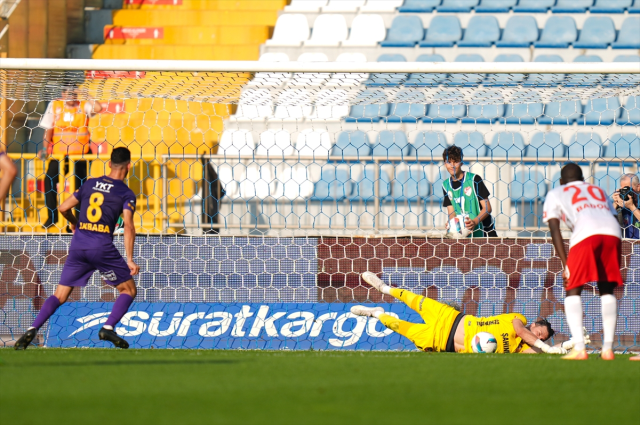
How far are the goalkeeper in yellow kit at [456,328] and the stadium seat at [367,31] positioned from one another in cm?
697

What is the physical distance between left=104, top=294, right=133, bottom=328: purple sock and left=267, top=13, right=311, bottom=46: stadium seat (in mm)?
8097

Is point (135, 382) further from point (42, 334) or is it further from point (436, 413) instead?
point (42, 334)

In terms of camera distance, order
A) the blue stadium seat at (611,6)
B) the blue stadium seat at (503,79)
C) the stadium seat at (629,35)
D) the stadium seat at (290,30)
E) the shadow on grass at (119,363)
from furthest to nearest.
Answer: the stadium seat at (290,30) < the blue stadium seat at (611,6) < the stadium seat at (629,35) < the blue stadium seat at (503,79) < the shadow on grass at (119,363)

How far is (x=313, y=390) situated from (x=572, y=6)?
36.7ft

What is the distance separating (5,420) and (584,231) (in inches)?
150

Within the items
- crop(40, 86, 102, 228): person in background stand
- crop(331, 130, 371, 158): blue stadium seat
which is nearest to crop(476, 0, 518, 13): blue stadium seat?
crop(331, 130, 371, 158): blue stadium seat

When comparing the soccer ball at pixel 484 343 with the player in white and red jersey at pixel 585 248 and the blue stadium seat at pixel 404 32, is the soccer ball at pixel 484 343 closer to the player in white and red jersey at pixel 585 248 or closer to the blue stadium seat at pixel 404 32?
the player in white and red jersey at pixel 585 248

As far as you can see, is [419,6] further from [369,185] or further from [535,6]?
[369,185]

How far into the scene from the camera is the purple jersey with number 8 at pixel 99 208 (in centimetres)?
631

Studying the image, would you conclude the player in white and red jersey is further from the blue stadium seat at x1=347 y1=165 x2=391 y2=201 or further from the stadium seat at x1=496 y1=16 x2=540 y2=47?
the stadium seat at x1=496 y1=16 x2=540 y2=47

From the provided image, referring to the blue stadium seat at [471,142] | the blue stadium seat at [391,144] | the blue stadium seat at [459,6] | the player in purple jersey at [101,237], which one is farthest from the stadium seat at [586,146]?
the player in purple jersey at [101,237]

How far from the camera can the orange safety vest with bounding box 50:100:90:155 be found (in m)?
10.1

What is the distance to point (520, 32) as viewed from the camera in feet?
42.6

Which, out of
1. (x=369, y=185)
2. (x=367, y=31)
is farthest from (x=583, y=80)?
(x=367, y=31)
